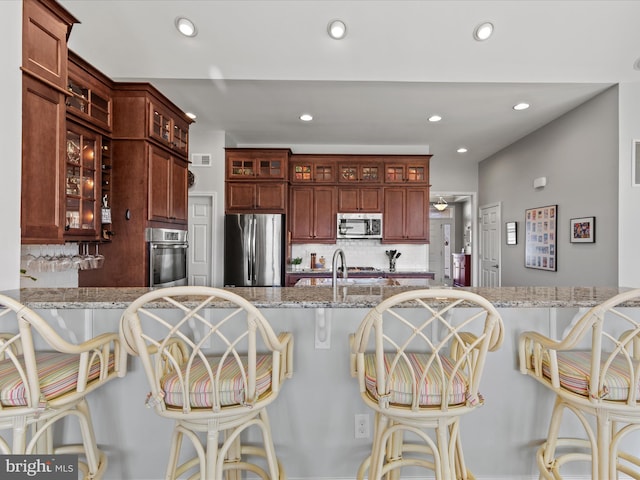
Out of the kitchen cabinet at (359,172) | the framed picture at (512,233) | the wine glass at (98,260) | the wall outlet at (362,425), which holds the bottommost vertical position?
the wall outlet at (362,425)

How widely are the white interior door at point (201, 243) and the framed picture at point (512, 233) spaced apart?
15.0 ft

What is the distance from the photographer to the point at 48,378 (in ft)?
4.06

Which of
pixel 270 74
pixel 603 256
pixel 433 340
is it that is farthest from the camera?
pixel 603 256

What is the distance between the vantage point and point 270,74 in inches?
130

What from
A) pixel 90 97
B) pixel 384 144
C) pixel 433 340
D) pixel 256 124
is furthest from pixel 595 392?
pixel 384 144

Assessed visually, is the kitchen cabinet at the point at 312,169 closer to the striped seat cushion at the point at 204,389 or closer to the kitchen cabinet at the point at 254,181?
the kitchen cabinet at the point at 254,181

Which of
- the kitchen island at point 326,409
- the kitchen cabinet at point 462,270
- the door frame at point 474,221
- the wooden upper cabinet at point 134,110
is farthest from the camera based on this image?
the kitchen cabinet at point 462,270

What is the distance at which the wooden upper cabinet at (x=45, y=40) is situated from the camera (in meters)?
1.87

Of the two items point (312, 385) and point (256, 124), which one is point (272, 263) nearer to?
point (256, 124)

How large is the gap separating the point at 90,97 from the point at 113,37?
2.07ft

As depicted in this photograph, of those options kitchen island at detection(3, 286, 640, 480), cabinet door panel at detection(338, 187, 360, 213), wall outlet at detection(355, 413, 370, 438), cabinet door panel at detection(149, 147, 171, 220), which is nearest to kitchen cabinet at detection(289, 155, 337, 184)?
cabinet door panel at detection(338, 187, 360, 213)

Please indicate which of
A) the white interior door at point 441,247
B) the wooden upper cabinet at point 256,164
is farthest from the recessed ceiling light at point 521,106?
the white interior door at point 441,247

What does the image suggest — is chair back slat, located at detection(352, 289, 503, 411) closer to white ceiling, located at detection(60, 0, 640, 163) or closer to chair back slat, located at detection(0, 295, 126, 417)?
chair back slat, located at detection(0, 295, 126, 417)

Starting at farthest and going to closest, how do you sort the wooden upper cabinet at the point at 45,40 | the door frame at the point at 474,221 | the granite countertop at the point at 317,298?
the door frame at the point at 474,221
the wooden upper cabinet at the point at 45,40
the granite countertop at the point at 317,298
